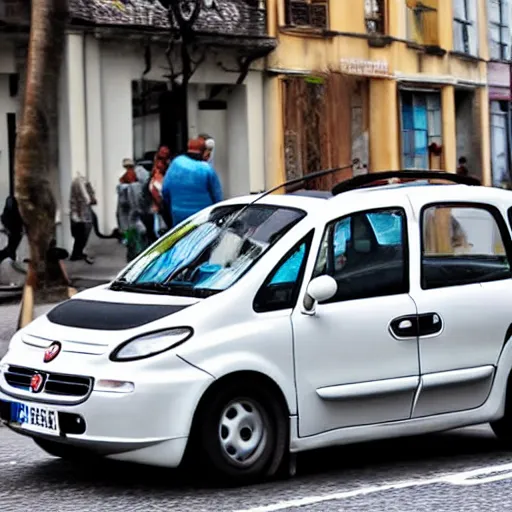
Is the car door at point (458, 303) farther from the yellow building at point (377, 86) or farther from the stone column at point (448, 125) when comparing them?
the stone column at point (448, 125)

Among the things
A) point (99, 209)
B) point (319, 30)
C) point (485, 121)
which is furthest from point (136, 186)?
point (485, 121)

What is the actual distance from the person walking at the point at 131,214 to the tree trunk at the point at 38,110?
32.0 feet

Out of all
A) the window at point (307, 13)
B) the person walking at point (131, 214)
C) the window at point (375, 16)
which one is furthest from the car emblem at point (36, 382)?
the window at point (375, 16)

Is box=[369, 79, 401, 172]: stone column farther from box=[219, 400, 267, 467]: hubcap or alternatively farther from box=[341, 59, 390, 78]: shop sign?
box=[219, 400, 267, 467]: hubcap

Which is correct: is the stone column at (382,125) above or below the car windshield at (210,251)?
above

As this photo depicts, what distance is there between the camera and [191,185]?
1605 cm

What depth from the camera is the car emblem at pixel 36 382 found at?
773cm

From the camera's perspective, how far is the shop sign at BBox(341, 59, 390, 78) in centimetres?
3036

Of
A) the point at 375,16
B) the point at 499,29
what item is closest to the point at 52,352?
the point at 375,16

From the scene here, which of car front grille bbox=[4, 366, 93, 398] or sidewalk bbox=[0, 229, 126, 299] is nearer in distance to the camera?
car front grille bbox=[4, 366, 93, 398]

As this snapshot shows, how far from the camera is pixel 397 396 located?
8219 millimetres

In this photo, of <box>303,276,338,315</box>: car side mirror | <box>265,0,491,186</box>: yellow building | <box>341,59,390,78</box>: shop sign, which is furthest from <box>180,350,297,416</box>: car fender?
<box>341,59,390,78</box>: shop sign

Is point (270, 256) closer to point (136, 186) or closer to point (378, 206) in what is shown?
point (378, 206)

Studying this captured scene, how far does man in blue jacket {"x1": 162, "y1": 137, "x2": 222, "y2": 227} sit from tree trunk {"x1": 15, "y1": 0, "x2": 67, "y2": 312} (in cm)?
335
